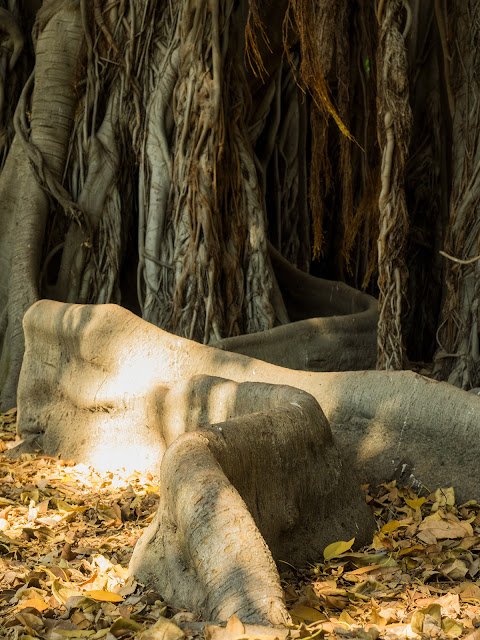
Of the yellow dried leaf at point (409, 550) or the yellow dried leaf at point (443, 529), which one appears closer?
the yellow dried leaf at point (409, 550)

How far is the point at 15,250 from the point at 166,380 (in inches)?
81.8

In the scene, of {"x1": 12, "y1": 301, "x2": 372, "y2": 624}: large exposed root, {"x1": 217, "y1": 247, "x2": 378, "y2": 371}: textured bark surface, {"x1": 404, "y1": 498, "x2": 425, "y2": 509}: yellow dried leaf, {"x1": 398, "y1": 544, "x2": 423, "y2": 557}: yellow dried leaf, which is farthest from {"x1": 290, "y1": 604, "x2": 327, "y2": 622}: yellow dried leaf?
{"x1": 217, "y1": 247, "x2": 378, "y2": 371}: textured bark surface

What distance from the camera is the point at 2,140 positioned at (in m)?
5.68

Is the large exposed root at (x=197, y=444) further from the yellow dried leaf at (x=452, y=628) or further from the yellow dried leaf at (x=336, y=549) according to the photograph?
the yellow dried leaf at (x=452, y=628)

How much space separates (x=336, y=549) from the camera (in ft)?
7.91

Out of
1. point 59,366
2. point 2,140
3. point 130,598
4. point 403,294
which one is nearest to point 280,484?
point 130,598

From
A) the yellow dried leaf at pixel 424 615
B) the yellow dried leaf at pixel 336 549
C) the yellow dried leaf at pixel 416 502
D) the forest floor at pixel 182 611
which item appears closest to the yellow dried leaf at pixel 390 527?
the forest floor at pixel 182 611

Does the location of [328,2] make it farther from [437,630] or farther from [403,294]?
[437,630]

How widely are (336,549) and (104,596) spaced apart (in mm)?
749

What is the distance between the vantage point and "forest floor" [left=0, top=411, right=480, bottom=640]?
1848mm

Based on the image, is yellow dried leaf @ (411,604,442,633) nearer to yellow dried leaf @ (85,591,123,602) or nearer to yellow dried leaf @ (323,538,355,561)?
yellow dried leaf @ (323,538,355,561)

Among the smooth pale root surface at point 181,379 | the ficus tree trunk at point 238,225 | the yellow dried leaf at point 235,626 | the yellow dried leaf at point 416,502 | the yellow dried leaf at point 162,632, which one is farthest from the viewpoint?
→ the ficus tree trunk at point 238,225

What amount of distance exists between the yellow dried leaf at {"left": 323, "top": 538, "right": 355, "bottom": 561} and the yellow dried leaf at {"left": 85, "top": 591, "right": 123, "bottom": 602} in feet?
2.22

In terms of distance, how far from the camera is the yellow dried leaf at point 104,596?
6.69ft
